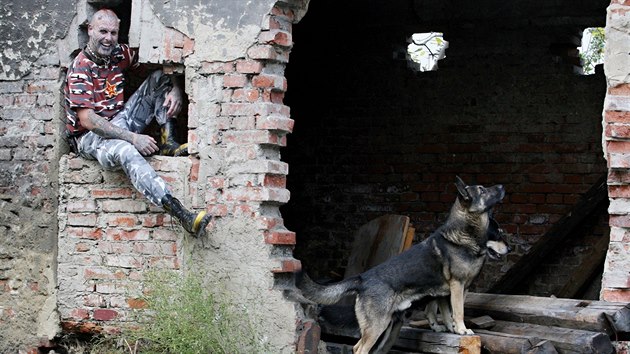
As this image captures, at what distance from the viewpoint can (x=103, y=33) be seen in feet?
25.7

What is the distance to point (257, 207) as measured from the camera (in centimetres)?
746

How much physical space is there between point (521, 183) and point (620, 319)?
4.34 metres

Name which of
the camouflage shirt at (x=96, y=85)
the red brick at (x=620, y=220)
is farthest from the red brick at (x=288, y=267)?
the red brick at (x=620, y=220)

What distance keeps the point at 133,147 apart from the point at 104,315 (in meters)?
1.30

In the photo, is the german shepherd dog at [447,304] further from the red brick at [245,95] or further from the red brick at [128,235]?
the red brick at [128,235]

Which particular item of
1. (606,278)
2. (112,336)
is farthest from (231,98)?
(606,278)

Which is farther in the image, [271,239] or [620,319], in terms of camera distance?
[271,239]

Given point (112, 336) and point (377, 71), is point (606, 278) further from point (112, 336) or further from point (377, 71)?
point (377, 71)

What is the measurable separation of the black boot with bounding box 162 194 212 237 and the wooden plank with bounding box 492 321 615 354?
223cm

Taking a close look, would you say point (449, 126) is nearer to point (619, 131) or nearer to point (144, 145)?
point (144, 145)

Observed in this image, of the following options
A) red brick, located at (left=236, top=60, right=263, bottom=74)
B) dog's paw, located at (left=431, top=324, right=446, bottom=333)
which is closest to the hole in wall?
red brick, located at (left=236, top=60, right=263, bottom=74)

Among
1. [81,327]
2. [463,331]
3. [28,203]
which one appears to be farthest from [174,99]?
[463,331]

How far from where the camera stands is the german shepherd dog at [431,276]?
7.18 meters

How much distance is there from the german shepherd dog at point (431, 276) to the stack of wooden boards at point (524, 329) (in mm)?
183
